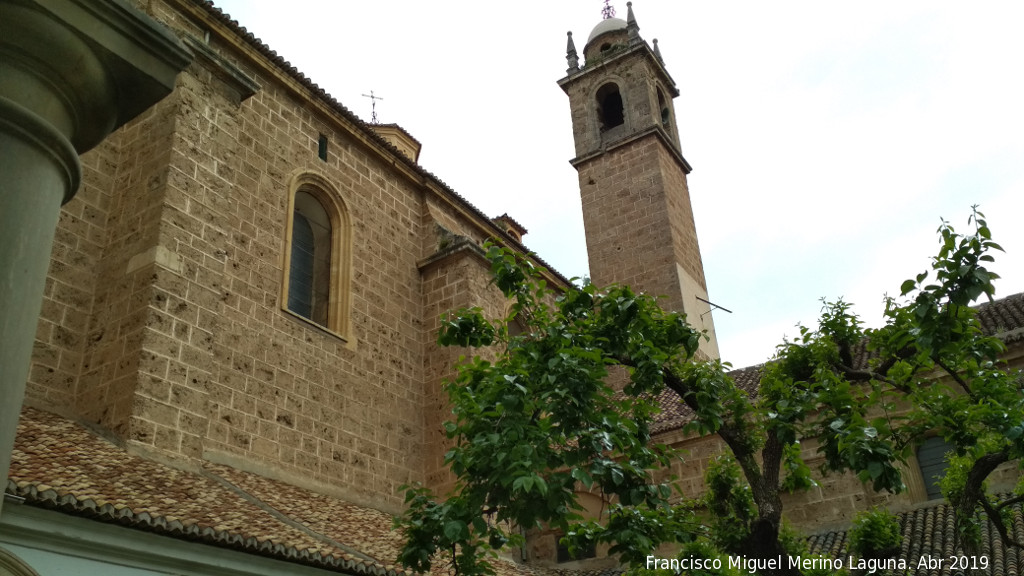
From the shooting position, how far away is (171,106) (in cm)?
1000

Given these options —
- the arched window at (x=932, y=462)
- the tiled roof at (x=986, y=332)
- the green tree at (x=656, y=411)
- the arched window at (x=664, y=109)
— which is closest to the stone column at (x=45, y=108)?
the green tree at (x=656, y=411)

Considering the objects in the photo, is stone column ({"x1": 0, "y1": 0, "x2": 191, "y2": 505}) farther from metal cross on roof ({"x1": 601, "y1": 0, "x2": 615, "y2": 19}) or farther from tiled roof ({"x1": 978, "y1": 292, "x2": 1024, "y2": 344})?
metal cross on roof ({"x1": 601, "y1": 0, "x2": 615, "y2": 19})

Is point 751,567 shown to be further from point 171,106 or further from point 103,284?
point 171,106

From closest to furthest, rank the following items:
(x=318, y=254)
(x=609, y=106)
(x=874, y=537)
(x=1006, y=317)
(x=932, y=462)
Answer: (x=874, y=537) < (x=318, y=254) < (x=932, y=462) < (x=1006, y=317) < (x=609, y=106)

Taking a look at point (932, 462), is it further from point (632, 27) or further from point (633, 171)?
point (632, 27)

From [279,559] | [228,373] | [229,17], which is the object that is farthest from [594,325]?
[229,17]

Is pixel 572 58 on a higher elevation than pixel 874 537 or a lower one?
higher

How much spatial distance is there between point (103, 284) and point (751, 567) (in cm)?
707

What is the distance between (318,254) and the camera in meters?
12.6

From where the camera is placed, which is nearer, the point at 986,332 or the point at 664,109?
the point at 986,332

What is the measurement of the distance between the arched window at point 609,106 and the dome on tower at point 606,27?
6.77ft

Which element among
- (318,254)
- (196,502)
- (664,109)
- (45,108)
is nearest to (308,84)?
(318,254)

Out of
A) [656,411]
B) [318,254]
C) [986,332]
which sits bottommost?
[656,411]

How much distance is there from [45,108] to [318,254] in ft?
33.6
